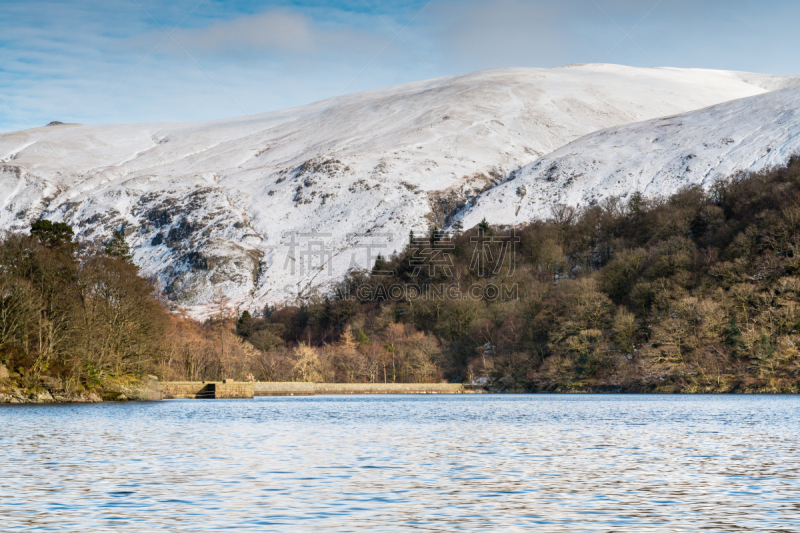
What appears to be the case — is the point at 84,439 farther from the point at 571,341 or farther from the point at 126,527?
the point at 571,341

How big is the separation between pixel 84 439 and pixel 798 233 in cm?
9613

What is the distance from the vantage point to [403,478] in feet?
69.7

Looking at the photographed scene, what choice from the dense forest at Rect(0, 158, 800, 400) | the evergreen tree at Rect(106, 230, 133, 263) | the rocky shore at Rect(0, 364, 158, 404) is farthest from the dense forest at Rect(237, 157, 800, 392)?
the rocky shore at Rect(0, 364, 158, 404)

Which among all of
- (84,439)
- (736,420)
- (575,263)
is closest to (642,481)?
(84,439)

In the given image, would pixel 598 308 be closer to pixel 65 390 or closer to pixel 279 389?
pixel 279 389

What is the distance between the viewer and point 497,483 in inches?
802

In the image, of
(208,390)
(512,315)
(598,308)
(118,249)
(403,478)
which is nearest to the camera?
(403,478)

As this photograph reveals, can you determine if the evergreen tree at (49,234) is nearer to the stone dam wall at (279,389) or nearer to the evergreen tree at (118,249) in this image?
the evergreen tree at (118,249)

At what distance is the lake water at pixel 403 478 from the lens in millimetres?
15383

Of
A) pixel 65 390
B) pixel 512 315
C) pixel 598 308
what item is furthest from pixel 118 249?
pixel 598 308

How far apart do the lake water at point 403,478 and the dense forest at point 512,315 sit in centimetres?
3173

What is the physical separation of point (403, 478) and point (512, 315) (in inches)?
3936

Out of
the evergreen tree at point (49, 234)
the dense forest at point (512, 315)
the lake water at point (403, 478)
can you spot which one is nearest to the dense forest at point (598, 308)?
the dense forest at point (512, 315)

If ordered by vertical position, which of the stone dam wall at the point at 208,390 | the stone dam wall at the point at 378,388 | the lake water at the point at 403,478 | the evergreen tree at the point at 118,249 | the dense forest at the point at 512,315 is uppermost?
the evergreen tree at the point at 118,249
